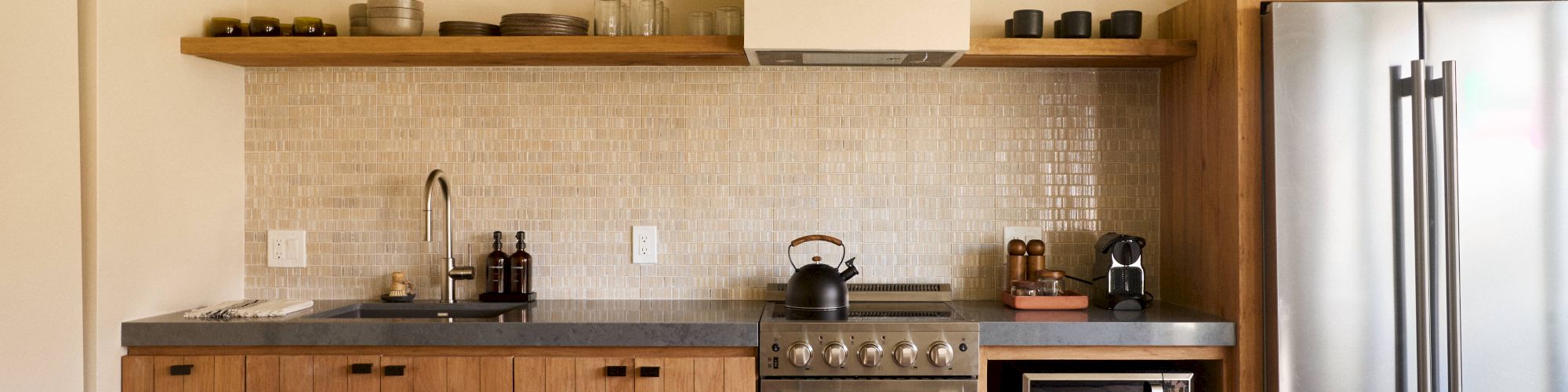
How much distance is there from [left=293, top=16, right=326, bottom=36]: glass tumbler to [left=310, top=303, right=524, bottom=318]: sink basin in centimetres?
73

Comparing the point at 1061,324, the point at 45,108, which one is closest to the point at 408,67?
the point at 45,108

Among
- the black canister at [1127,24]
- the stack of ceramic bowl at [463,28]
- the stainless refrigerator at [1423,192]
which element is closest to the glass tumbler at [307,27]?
the stack of ceramic bowl at [463,28]

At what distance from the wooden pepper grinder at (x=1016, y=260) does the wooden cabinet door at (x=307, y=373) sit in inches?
63.9

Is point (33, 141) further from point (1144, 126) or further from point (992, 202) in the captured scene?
point (1144, 126)

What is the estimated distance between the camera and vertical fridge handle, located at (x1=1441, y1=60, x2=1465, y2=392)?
198 cm

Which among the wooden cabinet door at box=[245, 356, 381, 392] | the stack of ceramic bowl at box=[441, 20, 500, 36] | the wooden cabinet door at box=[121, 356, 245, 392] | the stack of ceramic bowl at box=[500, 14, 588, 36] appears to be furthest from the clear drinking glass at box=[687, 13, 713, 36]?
the wooden cabinet door at box=[121, 356, 245, 392]

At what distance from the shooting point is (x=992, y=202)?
2.73 meters

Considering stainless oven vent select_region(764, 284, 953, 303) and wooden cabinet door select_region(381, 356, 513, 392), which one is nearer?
wooden cabinet door select_region(381, 356, 513, 392)

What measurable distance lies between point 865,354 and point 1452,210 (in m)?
1.25

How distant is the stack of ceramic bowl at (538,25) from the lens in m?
2.45

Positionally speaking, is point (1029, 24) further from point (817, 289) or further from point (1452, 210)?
point (1452, 210)

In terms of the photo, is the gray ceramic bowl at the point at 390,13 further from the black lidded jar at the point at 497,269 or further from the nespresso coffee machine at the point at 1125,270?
the nespresso coffee machine at the point at 1125,270

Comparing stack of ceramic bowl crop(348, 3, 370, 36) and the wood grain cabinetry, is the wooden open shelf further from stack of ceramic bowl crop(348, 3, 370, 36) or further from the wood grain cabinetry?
the wood grain cabinetry

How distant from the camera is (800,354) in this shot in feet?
7.14
